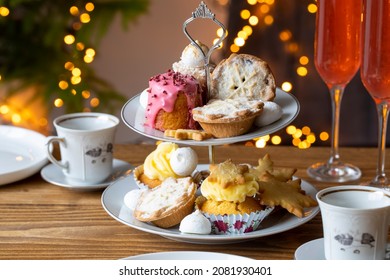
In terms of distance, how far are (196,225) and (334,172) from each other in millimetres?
421

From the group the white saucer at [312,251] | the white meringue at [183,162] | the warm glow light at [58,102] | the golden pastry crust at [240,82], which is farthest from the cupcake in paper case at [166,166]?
the warm glow light at [58,102]

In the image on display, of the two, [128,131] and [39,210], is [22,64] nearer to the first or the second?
[128,131]

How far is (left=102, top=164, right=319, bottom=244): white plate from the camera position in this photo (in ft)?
3.37

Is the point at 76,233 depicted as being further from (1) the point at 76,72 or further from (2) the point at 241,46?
(2) the point at 241,46

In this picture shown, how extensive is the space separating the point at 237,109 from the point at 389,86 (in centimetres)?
30

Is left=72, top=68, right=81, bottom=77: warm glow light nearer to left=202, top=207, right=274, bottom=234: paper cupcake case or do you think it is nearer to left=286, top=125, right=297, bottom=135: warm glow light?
left=286, top=125, right=297, bottom=135: warm glow light

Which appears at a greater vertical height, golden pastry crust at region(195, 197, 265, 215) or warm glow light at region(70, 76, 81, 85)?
golden pastry crust at region(195, 197, 265, 215)

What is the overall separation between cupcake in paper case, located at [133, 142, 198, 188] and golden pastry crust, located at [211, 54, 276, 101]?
10 centimetres

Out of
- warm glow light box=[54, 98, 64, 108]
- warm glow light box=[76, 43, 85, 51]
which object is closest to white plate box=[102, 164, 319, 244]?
warm glow light box=[54, 98, 64, 108]

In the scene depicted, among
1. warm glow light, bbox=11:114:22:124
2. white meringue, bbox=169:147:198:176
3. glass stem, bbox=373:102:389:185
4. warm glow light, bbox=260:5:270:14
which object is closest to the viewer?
white meringue, bbox=169:147:198:176

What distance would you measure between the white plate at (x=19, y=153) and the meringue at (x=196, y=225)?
40 centimetres

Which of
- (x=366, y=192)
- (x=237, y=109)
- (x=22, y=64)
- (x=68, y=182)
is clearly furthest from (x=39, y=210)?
(x=22, y=64)

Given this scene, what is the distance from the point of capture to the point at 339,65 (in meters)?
1.35
